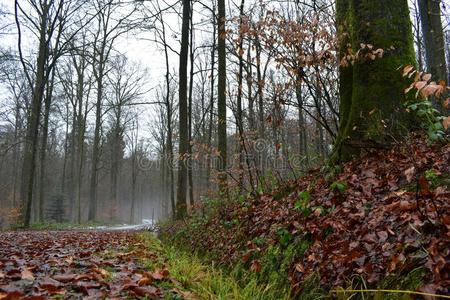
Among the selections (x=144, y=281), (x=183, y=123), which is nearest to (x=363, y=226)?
(x=144, y=281)

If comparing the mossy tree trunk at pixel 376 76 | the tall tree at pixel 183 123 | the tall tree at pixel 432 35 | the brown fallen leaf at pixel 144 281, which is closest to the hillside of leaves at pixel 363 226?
the mossy tree trunk at pixel 376 76

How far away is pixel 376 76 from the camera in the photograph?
16.3 feet

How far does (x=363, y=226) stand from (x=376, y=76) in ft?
7.74

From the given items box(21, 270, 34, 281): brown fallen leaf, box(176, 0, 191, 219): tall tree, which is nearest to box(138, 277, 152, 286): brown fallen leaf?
box(21, 270, 34, 281): brown fallen leaf

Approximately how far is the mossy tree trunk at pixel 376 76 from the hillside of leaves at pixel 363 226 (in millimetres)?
298

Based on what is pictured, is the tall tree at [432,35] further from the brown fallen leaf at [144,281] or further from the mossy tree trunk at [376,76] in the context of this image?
the brown fallen leaf at [144,281]

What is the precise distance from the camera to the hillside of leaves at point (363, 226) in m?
2.72

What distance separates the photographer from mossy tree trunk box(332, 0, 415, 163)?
4.76m

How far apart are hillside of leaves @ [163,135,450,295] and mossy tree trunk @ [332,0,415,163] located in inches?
11.7

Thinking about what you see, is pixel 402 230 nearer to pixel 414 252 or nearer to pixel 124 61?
pixel 414 252

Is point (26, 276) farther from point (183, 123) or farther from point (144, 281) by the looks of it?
point (183, 123)

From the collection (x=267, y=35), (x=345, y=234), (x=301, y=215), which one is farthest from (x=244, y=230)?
(x=267, y=35)

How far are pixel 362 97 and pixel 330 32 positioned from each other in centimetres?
192

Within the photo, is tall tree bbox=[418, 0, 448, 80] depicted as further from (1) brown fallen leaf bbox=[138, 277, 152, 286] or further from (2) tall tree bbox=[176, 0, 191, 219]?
(1) brown fallen leaf bbox=[138, 277, 152, 286]
